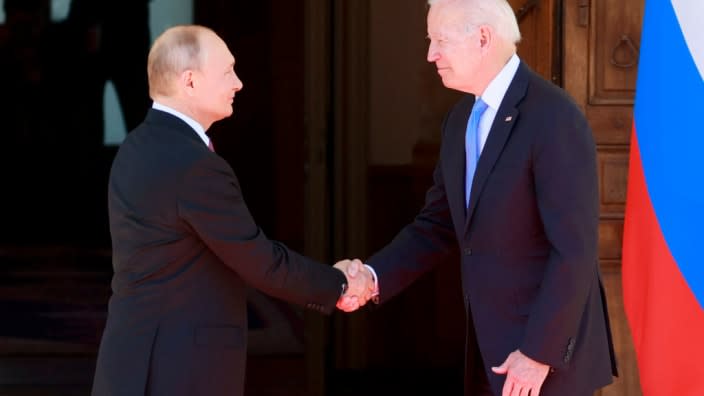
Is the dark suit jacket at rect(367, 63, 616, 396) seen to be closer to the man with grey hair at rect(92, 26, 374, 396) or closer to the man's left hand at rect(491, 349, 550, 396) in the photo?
the man's left hand at rect(491, 349, 550, 396)

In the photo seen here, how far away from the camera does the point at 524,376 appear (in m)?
2.59

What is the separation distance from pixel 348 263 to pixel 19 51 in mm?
3317

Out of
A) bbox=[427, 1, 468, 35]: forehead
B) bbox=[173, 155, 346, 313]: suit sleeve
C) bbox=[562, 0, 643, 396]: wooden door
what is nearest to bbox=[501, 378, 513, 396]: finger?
bbox=[173, 155, 346, 313]: suit sleeve

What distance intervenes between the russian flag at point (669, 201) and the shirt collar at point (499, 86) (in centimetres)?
64

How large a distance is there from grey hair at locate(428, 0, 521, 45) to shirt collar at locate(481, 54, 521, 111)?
0.07 m

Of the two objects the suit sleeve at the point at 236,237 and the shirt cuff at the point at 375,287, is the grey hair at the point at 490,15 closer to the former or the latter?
the suit sleeve at the point at 236,237

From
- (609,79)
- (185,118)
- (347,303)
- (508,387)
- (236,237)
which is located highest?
(609,79)

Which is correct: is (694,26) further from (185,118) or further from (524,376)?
(185,118)

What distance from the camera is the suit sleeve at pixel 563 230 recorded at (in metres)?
2.53

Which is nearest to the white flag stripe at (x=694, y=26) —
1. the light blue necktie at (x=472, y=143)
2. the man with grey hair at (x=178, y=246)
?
the light blue necktie at (x=472, y=143)

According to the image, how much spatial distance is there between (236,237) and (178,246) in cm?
15

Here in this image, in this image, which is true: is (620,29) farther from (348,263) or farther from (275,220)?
(275,220)

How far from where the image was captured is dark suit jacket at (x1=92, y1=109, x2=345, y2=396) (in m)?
2.66

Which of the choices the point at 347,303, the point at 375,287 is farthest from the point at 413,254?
the point at 347,303
